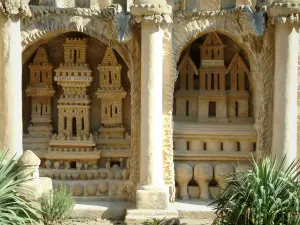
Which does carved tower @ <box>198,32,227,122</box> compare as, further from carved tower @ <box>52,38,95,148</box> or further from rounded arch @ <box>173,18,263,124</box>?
carved tower @ <box>52,38,95,148</box>

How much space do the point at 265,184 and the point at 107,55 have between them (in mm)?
5381

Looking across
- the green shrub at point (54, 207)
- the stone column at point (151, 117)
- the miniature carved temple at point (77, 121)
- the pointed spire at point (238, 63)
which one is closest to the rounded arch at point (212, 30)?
the stone column at point (151, 117)

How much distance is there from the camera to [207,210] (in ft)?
40.4

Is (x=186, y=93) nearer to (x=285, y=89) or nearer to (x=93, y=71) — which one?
(x=93, y=71)

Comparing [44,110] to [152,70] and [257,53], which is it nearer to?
[152,70]

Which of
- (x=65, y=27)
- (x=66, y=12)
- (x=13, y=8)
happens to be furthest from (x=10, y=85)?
(x=66, y=12)

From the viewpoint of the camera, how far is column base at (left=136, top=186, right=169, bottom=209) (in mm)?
11992

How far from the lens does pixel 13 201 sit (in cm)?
956

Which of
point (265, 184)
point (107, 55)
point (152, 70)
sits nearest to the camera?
point (265, 184)

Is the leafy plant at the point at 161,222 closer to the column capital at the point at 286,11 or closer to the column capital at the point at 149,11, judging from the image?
the column capital at the point at 149,11

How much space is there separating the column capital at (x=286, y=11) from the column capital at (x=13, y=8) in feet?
16.5

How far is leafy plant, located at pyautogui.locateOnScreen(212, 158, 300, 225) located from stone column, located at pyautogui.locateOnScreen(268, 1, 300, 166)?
1822 millimetres

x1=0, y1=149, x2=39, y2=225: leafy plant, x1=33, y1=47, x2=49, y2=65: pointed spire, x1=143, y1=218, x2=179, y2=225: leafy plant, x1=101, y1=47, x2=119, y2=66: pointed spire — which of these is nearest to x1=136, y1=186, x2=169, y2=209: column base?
x1=143, y1=218, x2=179, y2=225: leafy plant

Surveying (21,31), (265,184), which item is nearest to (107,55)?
(21,31)
